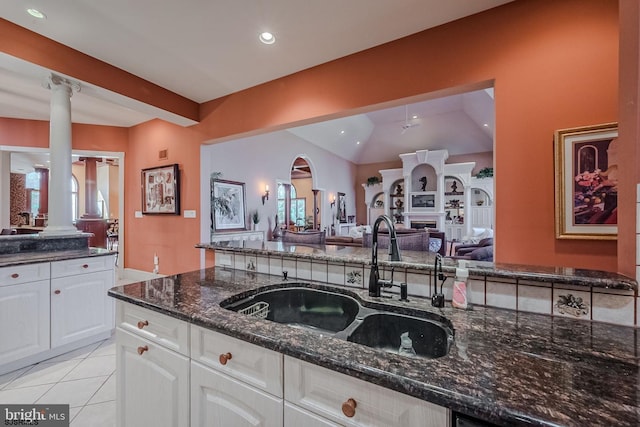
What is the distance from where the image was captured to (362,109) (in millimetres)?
2746

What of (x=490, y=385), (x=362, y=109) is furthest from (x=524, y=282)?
(x=362, y=109)

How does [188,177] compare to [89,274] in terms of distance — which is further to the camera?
[188,177]

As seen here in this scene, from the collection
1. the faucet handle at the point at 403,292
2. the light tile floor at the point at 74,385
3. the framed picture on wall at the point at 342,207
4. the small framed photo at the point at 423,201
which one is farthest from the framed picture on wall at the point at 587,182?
the small framed photo at the point at 423,201

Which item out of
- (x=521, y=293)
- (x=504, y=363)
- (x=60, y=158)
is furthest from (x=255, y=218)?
(x=504, y=363)

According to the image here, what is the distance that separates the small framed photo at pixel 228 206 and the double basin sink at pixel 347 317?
3.51 meters

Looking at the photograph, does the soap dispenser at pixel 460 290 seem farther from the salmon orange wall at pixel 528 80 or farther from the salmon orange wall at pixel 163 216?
the salmon orange wall at pixel 163 216

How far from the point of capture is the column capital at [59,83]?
8.49 ft

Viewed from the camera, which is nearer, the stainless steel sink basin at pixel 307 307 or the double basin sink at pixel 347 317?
the double basin sink at pixel 347 317

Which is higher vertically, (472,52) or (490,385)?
(472,52)

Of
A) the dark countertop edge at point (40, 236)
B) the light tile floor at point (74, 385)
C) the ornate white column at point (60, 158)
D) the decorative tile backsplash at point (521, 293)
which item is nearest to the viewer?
the decorative tile backsplash at point (521, 293)

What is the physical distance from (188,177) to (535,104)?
3985 millimetres

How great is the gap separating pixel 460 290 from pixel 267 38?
251cm

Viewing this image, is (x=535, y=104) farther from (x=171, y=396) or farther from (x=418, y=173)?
(x=418, y=173)

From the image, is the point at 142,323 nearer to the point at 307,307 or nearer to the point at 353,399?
the point at 307,307
